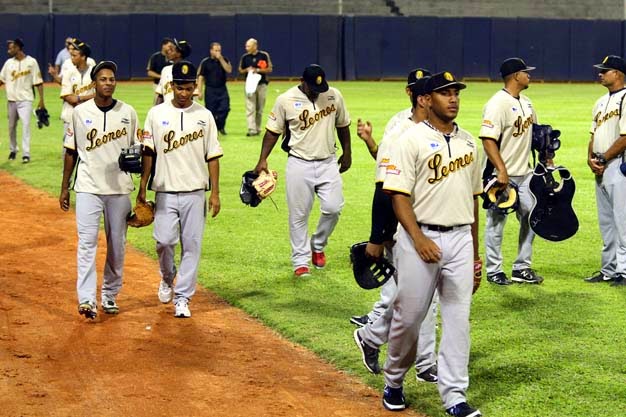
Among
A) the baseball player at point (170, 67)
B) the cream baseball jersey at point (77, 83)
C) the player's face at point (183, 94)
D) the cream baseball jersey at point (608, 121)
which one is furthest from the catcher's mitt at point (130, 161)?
the cream baseball jersey at point (77, 83)

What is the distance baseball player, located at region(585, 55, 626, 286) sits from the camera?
11164 millimetres

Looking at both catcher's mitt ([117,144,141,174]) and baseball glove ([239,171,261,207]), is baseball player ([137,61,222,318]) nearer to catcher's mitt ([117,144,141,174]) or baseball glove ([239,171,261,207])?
catcher's mitt ([117,144,141,174])

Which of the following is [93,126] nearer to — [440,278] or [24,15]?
[440,278]

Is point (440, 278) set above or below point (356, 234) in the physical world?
above

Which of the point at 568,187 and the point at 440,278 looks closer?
the point at 440,278

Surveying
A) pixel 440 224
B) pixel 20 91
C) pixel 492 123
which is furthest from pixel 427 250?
pixel 20 91

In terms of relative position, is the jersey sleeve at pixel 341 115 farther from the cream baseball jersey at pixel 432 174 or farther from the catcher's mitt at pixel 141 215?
the cream baseball jersey at pixel 432 174

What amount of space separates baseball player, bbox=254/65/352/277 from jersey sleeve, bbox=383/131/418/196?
448 cm

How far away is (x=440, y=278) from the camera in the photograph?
22.9ft

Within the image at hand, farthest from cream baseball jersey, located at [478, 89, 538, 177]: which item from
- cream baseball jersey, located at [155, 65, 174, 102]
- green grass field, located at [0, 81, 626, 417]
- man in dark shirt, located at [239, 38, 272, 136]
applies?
man in dark shirt, located at [239, 38, 272, 136]

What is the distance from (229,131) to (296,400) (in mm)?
18960

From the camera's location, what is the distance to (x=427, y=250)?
6797 millimetres

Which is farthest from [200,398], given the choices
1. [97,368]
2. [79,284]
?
[79,284]

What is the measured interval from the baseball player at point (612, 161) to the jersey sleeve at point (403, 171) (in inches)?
186
